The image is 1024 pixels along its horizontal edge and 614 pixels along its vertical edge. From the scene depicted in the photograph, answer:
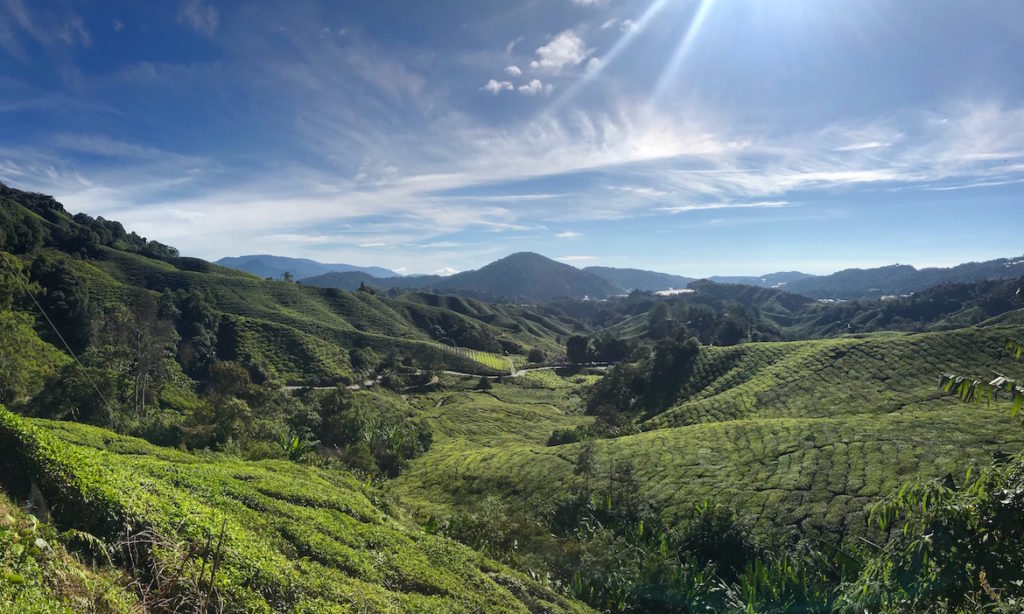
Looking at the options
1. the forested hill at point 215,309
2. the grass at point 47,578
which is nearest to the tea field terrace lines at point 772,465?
the grass at point 47,578

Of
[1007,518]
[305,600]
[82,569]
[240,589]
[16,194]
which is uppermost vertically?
[16,194]

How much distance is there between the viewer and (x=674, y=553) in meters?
28.1

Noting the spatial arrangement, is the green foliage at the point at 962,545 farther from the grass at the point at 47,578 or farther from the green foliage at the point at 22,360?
the green foliage at the point at 22,360

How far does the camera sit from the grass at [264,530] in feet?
36.0

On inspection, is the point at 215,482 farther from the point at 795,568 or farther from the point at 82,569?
the point at 795,568

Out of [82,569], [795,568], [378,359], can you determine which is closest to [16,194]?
[378,359]

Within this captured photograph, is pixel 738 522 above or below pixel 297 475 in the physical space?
below

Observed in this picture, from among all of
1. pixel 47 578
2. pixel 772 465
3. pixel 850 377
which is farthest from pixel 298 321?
pixel 47 578

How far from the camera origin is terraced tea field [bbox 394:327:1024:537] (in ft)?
110

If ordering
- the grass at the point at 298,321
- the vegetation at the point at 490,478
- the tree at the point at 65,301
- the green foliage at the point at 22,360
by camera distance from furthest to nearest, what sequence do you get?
the grass at the point at 298,321, the tree at the point at 65,301, the green foliage at the point at 22,360, the vegetation at the point at 490,478

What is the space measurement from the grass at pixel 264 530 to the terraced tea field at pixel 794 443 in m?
18.5

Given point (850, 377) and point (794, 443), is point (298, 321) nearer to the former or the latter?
point (794, 443)

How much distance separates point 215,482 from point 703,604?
23.4 meters

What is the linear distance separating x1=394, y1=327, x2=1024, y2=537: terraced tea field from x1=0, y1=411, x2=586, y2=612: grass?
18.5 metres
